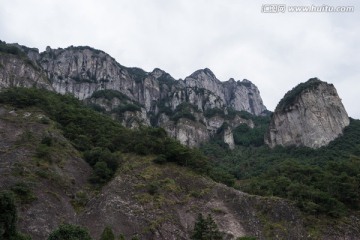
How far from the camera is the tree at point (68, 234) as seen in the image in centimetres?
2883

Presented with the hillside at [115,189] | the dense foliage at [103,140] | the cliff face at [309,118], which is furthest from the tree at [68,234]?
the cliff face at [309,118]

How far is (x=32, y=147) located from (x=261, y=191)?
108 feet

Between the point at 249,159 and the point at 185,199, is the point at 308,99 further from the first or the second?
the point at 185,199

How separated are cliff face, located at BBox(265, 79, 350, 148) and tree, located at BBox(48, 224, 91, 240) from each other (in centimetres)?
8498

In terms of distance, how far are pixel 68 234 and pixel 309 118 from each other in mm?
90579

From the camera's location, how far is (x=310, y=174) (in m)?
64.8

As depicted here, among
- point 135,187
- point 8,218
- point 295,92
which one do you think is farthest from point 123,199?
point 295,92

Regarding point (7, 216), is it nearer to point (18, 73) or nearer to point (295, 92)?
point (18, 73)

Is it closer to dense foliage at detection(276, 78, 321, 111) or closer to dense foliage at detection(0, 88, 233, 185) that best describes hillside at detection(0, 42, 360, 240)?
dense foliage at detection(0, 88, 233, 185)

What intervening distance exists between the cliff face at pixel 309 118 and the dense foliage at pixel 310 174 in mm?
3535

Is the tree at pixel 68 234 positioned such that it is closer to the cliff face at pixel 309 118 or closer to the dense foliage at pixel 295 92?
the cliff face at pixel 309 118

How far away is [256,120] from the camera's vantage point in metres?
161

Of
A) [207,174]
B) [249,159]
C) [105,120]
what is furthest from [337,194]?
[249,159]

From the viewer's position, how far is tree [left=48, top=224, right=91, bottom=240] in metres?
28.8
